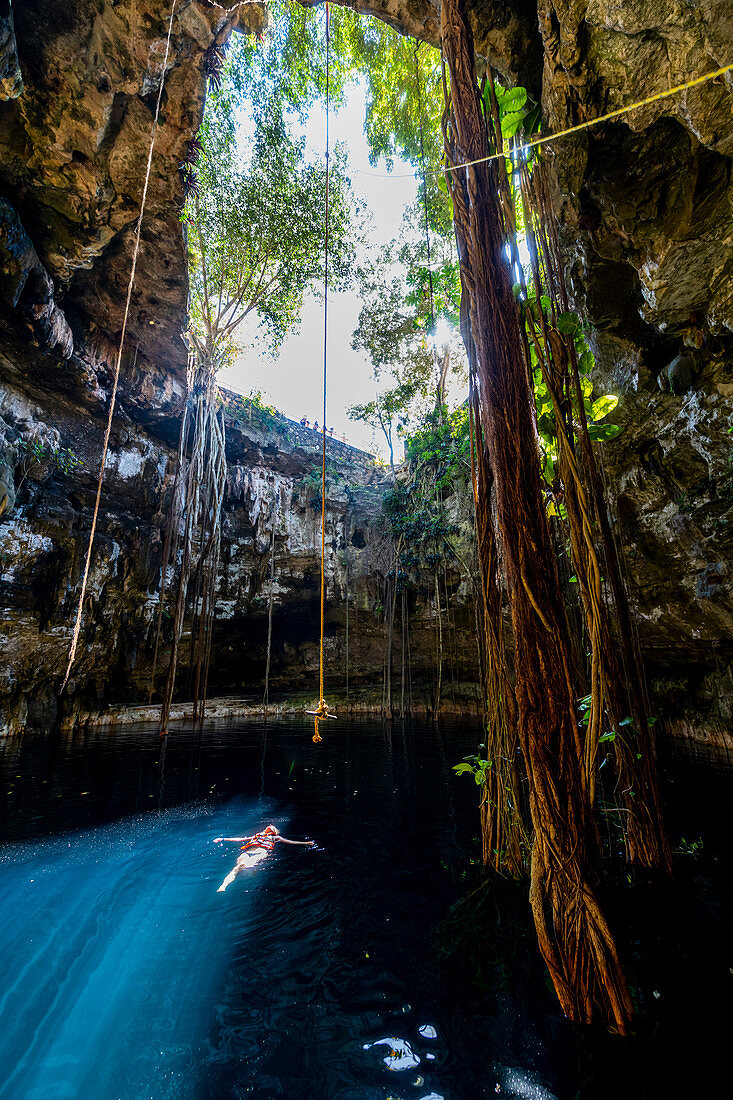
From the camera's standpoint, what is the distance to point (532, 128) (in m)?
1.85

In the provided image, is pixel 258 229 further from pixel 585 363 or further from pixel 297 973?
pixel 297 973

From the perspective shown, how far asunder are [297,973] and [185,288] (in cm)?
875

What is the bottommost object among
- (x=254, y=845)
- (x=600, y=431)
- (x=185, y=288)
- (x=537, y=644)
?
(x=254, y=845)

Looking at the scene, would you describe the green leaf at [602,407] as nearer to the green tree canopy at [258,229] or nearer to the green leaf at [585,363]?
the green leaf at [585,363]

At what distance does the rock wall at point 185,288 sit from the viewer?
98.9 inches

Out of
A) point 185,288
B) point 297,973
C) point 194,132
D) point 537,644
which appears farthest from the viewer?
point 185,288

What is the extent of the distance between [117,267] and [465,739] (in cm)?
1004

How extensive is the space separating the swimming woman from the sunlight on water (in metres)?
0.07

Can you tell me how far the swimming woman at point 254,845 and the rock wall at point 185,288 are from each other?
15.7 ft

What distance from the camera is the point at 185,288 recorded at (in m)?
7.03

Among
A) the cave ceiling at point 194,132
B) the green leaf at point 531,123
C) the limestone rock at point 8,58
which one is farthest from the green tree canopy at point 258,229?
the green leaf at point 531,123

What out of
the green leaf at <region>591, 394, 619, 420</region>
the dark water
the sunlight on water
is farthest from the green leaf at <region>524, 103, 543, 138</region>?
the sunlight on water

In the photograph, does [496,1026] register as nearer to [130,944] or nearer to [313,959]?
[313,959]

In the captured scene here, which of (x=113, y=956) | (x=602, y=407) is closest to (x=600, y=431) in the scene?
(x=602, y=407)
